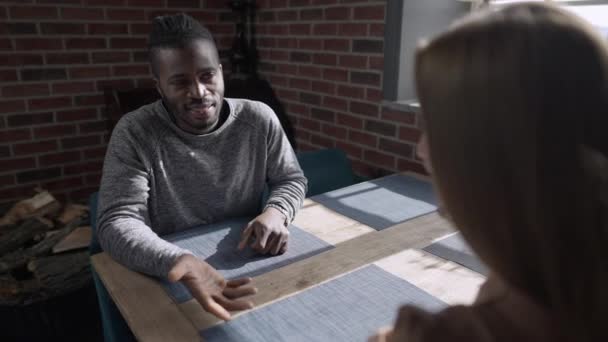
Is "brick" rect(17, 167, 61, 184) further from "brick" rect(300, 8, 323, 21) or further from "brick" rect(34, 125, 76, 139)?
"brick" rect(300, 8, 323, 21)

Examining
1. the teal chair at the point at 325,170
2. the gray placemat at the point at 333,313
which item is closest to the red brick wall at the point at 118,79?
the teal chair at the point at 325,170

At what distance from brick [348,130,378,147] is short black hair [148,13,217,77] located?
1107 mm

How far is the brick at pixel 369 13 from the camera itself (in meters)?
2.07

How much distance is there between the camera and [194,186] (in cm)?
144

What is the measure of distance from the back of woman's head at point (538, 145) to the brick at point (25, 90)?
8.33 ft

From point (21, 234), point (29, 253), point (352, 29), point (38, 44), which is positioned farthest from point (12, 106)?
point (352, 29)

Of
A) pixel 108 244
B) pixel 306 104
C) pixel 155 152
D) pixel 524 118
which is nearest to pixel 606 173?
pixel 524 118

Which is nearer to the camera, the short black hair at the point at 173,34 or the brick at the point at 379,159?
the short black hair at the point at 173,34

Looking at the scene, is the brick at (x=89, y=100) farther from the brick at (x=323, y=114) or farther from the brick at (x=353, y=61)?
the brick at (x=353, y=61)

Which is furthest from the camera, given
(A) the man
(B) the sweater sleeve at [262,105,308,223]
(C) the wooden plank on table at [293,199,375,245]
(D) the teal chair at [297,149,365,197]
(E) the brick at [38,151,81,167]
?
(E) the brick at [38,151,81,167]

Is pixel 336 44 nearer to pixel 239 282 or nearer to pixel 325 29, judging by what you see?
pixel 325 29

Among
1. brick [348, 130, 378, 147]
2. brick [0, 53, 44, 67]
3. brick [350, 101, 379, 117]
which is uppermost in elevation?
brick [0, 53, 44, 67]

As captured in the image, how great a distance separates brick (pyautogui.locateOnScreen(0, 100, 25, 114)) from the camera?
7.72 feet

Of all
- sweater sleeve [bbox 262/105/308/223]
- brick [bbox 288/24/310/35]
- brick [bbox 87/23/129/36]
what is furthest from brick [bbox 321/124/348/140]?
brick [bbox 87/23/129/36]
